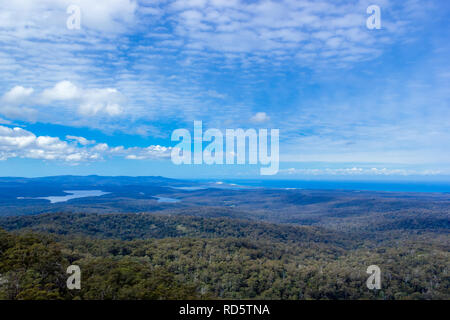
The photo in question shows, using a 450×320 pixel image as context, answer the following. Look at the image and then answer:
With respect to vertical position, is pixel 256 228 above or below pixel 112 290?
below

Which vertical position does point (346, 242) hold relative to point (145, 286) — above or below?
below

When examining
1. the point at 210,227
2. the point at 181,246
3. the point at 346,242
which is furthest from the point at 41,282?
the point at 346,242

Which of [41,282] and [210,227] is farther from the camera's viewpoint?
[210,227]

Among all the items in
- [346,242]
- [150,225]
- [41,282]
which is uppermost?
[41,282]

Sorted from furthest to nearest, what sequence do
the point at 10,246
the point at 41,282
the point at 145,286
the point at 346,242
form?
the point at 346,242 → the point at 10,246 → the point at 145,286 → the point at 41,282

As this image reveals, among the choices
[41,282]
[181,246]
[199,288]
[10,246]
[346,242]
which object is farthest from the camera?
[346,242]

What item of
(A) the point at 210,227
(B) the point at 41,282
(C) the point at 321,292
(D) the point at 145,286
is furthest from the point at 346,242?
(B) the point at 41,282
